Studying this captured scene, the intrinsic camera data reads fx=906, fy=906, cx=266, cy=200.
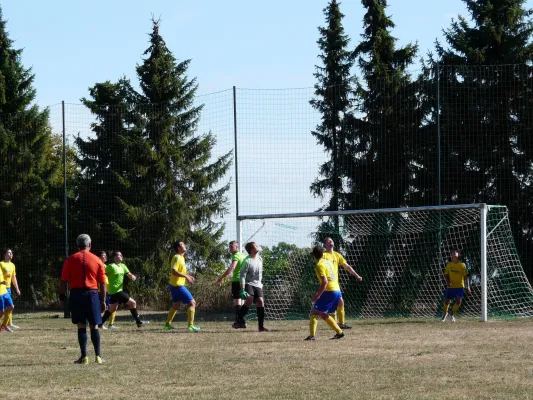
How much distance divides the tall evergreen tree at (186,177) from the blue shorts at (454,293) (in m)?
10.1

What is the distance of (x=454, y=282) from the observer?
21.6 metres

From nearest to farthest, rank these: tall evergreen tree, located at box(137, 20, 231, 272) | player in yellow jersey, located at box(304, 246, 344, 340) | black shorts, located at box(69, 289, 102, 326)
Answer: black shorts, located at box(69, 289, 102, 326) → player in yellow jersey, located at box(304, 246, 344, 340) → tall evergreen tree, located at box(137, 20, 231, 272)

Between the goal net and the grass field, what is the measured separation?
397cm

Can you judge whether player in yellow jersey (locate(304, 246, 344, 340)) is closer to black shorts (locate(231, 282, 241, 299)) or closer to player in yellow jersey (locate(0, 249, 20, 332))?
black shorts (locate(231, 282, 241, 299))

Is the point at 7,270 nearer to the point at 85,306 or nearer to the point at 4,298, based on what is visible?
the point at 4,298

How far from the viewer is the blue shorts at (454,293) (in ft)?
70.7

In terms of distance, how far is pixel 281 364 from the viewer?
12648 millimetres

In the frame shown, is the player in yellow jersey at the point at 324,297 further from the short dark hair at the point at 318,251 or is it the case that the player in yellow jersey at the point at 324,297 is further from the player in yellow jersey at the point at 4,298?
the player in yellow jersey at the point at 4,298

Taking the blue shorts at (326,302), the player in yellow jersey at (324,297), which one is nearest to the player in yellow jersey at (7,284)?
the player in yellow jersey at (324,297)

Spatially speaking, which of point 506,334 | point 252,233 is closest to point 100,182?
point 252,233

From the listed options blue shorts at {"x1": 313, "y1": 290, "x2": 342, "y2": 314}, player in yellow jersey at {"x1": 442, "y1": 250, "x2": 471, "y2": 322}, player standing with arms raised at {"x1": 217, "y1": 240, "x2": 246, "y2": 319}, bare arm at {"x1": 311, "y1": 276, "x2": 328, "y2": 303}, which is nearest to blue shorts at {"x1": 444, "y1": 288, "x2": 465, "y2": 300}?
player in yellow jersey at {"x1": 442, "y1": 250, "x2": 471, "y2": 322}

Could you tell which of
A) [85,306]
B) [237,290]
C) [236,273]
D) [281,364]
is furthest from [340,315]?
[85,306]

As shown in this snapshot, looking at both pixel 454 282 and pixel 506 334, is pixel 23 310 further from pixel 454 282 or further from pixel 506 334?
pixel 506 334

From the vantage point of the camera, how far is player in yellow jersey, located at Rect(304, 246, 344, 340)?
53.7 ft
